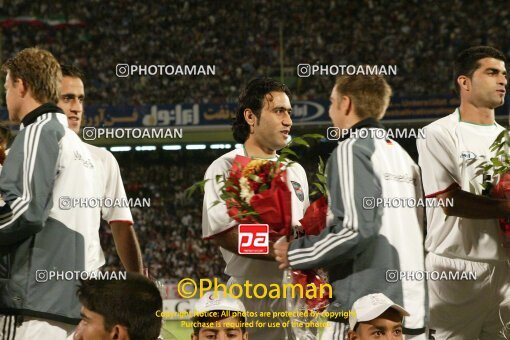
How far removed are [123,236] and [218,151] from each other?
26.9 inches

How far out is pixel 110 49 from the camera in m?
6.95

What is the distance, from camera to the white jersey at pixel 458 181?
11.6 ft

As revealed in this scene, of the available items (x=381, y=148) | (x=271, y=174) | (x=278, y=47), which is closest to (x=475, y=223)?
(x=381, y=148)

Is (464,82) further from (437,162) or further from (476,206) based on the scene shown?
(476,206)

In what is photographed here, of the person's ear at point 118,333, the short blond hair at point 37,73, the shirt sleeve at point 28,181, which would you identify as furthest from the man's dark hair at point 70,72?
the person's ear at point 118,333

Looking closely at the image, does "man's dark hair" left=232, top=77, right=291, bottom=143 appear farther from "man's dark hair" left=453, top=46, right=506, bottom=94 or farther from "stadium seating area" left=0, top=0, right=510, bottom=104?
"stadium seating area" left=0, top=0, right=510, bottom=104

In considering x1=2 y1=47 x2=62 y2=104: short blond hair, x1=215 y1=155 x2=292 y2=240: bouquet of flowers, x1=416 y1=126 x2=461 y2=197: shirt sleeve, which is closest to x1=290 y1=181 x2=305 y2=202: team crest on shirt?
x1=215 y1=155 x2=292 y2=240: bouquet of flowers

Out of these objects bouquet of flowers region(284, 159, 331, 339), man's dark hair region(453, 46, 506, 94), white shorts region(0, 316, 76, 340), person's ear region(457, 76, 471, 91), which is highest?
man's dark hair region(453, 46, 506, 94)

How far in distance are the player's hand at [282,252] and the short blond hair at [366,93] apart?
1.77 feet

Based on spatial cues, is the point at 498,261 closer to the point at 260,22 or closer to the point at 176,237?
the point at 176,237

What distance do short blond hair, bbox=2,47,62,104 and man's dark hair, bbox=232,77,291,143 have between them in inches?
30.0

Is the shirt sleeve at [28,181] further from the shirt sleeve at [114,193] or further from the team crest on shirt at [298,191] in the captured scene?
the team crest on shirt at [298,191]

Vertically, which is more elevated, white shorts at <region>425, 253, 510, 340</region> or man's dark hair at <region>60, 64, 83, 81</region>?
man's dark hair at <region>60, 64, 83, 81</region>

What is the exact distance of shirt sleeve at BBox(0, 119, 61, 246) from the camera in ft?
9.45
